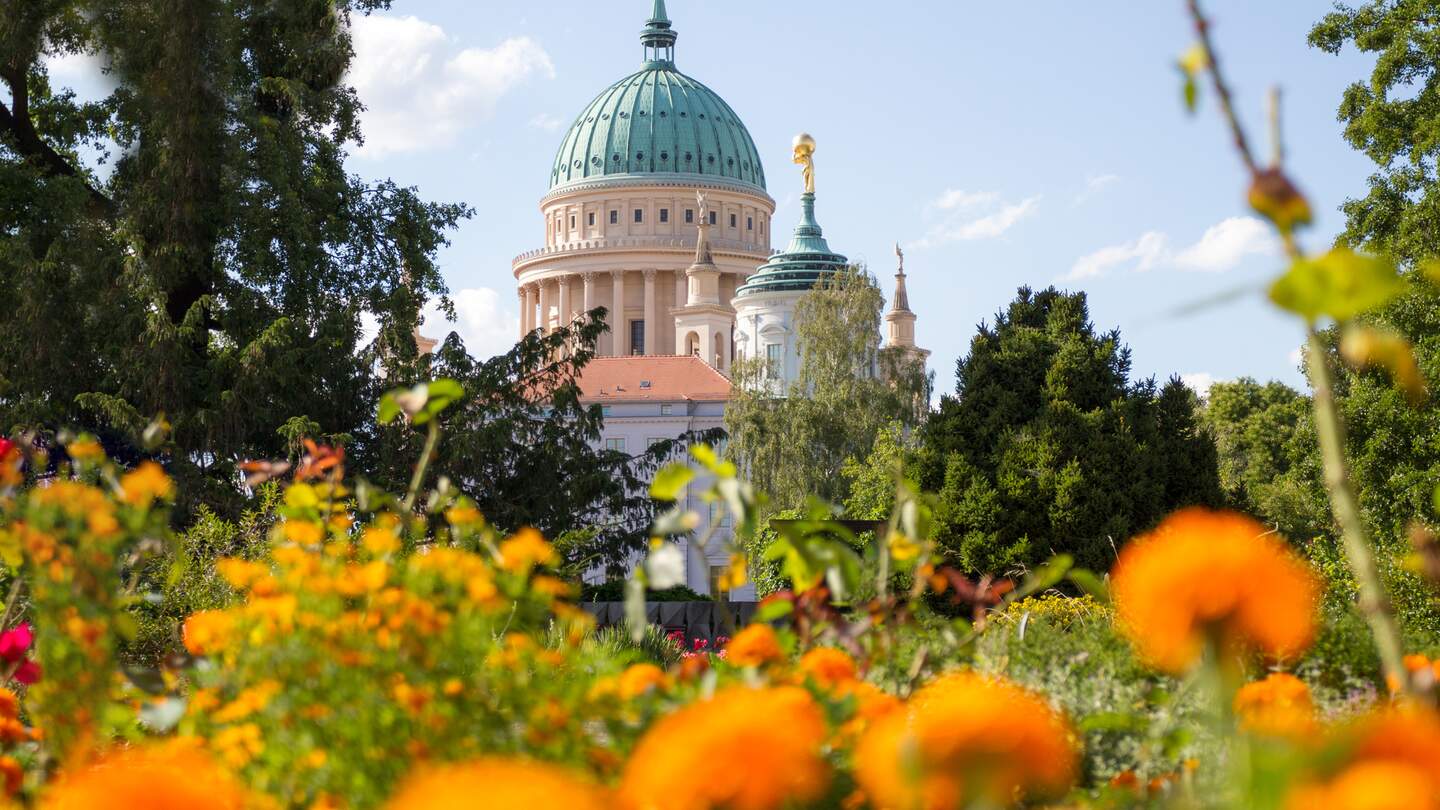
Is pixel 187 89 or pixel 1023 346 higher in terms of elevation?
pixel 187 89

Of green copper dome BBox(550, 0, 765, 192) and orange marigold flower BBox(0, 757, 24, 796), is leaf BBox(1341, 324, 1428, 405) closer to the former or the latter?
orange marigold flower BBox(0, 757, 24, 796)

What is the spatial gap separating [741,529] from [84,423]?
20299 mm

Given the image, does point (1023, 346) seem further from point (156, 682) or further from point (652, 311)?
point (652, 311)

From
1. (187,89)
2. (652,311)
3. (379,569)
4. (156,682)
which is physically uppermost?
(652,311)

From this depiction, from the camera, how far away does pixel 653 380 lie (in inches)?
2601

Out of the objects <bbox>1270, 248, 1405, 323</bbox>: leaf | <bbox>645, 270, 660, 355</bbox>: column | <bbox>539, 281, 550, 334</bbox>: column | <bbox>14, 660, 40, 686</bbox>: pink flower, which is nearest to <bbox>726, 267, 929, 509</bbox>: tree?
<bbox>14, 660, 40, 686</bbox>: pink flower

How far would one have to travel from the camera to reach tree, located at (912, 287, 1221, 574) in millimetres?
24734

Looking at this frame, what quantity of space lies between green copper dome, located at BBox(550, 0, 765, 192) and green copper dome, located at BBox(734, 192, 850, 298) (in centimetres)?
2584

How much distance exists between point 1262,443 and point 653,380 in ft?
82.1

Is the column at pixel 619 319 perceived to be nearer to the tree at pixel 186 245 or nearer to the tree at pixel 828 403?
the tree at pixel 828 403

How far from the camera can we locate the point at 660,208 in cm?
9094

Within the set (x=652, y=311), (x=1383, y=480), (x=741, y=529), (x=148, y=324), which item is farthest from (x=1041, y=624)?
(x=652, y=311)

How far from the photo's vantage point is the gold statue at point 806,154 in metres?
69.6

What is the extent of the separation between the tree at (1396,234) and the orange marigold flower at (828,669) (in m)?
21.3
